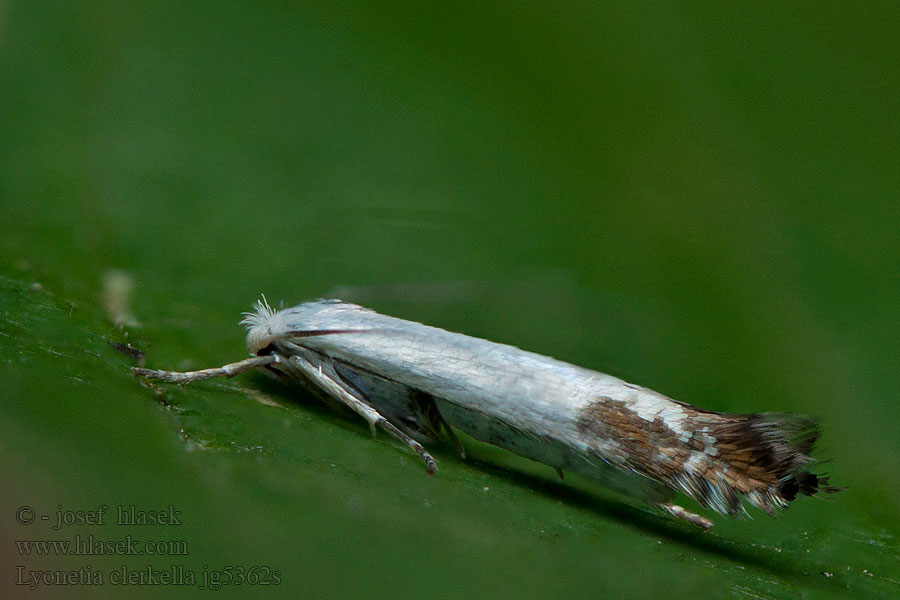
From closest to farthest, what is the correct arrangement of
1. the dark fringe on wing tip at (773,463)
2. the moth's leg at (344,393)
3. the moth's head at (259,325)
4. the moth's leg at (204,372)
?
the dark fringe on wing tip at (773,463) < the moth's leg at (204,372) < the moth's leg at (344,393) < the moth's head at (259,325)

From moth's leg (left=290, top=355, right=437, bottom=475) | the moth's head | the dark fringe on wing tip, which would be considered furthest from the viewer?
the moth's head

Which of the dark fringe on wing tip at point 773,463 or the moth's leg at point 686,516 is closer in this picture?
the dark fringe on wing tip at point 773,463

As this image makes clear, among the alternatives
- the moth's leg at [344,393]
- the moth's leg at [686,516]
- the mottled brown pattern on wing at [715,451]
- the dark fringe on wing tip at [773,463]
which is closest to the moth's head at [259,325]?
the moth's leg at [344,393]

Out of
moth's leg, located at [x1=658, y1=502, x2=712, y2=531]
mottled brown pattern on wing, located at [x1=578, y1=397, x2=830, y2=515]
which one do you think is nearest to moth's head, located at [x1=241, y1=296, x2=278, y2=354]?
mottled brown pattern on wing, located at [x1=578, y1=397, x2=830, y2=515]

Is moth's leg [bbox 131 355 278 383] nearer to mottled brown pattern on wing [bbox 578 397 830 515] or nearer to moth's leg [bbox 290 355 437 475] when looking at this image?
moth's leg [bbox 290 355 437 475]

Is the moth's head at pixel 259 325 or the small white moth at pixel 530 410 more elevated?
the moth's head at pixel 259 325

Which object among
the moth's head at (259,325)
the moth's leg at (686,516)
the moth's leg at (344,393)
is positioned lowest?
the moth's leg at (686,516)

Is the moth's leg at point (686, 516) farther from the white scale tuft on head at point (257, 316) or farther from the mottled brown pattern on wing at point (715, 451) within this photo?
the white scale tuft on head at point (257, 316)

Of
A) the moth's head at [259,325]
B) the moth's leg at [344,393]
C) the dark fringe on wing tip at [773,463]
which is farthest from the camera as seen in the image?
the moth's head at [259,325]
